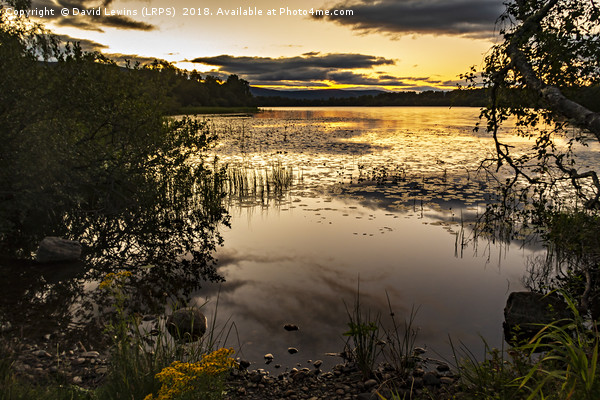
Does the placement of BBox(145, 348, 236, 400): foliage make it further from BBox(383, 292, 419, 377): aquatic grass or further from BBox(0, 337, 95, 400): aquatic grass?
BBox(383, 292, 419, 377): aquatic grass

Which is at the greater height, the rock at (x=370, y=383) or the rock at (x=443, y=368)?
the rock at (x=370, y=383)

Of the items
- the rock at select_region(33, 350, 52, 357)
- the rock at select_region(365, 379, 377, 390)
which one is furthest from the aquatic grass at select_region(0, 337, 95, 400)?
the rock at select_region(365, 379, 377, 390)

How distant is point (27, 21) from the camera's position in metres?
11.5

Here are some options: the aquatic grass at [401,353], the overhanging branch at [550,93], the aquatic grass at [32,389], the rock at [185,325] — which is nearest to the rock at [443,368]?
the aquatic grass at [401,353]

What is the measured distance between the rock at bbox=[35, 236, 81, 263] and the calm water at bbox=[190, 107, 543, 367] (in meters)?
4.51

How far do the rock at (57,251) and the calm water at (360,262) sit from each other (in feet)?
14.8

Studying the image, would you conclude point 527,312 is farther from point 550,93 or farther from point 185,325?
point 185,325

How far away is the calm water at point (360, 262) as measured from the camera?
7.91m

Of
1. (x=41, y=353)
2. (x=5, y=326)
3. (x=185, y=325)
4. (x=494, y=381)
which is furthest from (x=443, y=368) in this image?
(x=5, y=326)

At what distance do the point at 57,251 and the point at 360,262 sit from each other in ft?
29.8

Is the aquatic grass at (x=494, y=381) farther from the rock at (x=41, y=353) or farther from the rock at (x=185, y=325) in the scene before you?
the rock at (x=41, y=353)

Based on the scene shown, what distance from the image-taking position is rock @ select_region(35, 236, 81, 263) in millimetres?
10930

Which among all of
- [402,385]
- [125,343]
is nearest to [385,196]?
[402,385]

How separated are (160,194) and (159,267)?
20.1ft
